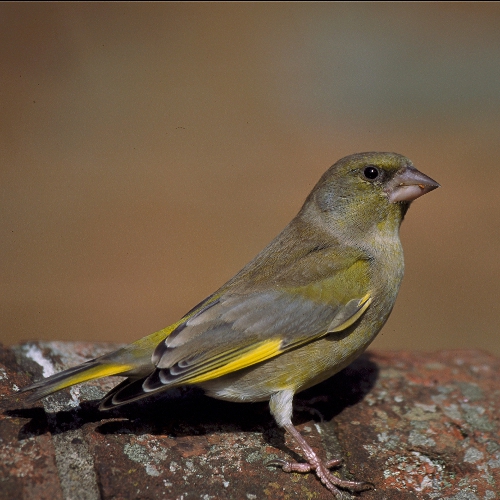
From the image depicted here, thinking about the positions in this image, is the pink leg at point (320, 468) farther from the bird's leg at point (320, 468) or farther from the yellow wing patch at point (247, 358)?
the yellow wing patch at point (247, 358)

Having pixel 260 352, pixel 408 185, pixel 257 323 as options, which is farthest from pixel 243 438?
pixel 408 185

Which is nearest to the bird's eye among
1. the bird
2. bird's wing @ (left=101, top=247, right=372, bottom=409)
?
the bird

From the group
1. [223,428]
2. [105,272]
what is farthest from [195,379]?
[105,272]

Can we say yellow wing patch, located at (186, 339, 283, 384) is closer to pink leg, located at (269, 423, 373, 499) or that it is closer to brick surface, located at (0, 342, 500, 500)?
brick surface, located at (0, 342, 500, 500)

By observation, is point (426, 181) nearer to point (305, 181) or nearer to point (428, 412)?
point (428, 412)

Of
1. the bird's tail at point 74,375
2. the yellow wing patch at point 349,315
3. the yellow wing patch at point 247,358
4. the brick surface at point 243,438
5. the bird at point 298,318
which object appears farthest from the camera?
the yellow wing patch at point 349,315

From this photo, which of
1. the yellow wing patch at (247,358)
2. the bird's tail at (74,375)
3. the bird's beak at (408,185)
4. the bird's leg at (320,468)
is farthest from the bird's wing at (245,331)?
the bird's beak at (408,185)
